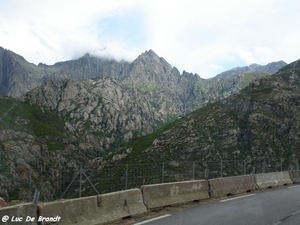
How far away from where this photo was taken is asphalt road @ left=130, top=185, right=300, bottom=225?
934 cm

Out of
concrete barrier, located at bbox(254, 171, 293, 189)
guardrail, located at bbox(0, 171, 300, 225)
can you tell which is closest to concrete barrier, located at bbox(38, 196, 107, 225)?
guardrail, located at bbox(0, 171, 300, 225)

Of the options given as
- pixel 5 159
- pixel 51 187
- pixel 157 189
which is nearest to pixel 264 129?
pixel 51 187

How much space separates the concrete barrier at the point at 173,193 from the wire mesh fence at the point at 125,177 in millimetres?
1149

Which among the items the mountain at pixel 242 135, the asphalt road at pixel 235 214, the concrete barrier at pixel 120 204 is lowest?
the asphalt road at pixel 235 214

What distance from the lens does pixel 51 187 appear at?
12144 cm

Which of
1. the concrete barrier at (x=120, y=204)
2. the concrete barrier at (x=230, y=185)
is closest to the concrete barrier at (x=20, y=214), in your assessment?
the concrete barrier at (x=120, y=204)

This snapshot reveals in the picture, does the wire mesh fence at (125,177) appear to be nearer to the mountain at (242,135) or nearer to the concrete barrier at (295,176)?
the concrete barrier at (295,176)

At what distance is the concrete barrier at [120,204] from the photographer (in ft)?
30.3

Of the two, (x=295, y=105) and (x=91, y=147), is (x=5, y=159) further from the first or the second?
(x=295, y=105)

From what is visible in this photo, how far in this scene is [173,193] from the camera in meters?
12.8

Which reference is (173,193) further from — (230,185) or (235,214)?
(230,185)

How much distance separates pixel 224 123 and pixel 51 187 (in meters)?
70.3

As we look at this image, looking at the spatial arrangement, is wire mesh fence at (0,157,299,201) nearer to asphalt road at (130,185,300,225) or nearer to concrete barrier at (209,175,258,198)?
concrete barrier at (209,175,258,198)

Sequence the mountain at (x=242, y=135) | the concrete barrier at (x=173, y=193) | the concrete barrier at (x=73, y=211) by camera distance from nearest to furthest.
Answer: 1. the concrete barrier at (x=73, y=211)
2. the concrete barrier at (x=173, y=193)
3. the mountain at (x=242, y=135)
